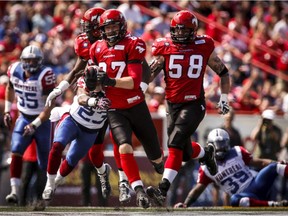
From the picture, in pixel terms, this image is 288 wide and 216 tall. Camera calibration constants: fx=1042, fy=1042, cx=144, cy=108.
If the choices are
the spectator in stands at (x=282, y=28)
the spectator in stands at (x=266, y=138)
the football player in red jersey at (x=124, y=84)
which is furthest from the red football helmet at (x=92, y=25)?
the spectator in stands at (x=282, y=28)

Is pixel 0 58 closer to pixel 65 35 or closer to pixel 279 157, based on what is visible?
pixel 65 35

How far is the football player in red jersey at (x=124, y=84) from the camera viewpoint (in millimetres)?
10406

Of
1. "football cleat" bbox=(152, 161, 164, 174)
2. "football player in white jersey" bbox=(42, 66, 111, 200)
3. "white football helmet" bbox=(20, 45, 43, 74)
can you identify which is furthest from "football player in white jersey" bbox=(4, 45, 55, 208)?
"football cleat" bbox=(152, 161, 164, 174)

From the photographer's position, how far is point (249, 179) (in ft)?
42.2

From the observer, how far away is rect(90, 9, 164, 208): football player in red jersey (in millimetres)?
10406

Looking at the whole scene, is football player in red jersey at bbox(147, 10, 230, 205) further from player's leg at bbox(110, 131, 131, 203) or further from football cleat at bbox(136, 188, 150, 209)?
football cleat at bbox(136, 188, 150, 209)

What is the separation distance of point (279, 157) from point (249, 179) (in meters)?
2.57

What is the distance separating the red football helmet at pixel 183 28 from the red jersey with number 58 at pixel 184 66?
70 millimetres

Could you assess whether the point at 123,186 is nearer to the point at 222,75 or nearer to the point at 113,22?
the point at 113,22

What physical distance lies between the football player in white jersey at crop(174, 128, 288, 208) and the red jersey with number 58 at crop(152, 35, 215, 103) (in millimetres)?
1672

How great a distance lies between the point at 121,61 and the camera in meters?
10.6

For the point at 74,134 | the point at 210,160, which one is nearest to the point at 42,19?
the point at 210,160

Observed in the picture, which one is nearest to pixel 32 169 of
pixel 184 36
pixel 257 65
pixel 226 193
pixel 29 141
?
pixel 29 141

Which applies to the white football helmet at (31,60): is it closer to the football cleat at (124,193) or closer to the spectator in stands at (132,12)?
the football cleat at (124,193)
